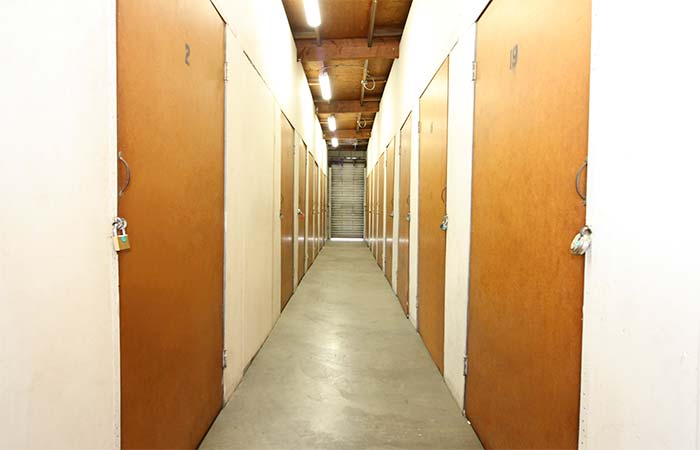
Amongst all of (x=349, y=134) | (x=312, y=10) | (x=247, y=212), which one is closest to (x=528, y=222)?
(x=247, y=212)

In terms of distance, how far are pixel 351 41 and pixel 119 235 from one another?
505 centimetres

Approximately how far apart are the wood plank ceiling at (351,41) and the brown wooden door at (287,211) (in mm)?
1441

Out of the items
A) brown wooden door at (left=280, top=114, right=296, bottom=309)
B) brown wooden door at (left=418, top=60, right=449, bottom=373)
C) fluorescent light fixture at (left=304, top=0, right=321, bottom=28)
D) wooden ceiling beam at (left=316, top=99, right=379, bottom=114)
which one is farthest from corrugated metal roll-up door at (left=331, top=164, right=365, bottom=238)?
brown wooden door at (left=418, top=60, right=449, bottom=373)

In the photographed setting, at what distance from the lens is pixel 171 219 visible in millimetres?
1474

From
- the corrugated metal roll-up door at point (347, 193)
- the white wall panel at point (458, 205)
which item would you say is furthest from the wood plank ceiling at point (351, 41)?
the corrugated metal roll-up door at point (347, 193)

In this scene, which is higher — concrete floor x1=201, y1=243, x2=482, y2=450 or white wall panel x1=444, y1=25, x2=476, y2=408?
white wall panel x1=444, y1=25, x2=476, y2=408

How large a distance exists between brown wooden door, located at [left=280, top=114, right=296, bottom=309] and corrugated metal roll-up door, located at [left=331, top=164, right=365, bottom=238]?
9.30m

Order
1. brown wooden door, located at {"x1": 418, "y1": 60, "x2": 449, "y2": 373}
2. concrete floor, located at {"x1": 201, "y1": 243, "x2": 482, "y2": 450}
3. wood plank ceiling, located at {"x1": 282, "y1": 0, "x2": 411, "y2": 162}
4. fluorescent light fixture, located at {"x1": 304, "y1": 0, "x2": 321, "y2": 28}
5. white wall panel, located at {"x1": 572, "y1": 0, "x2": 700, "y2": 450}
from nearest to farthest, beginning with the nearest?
white wall panel, located at {"x1": 572, "y1": 0, "x2": 700, "y2": 450} < concrete floor, located at {"x1": 201, "y1": 243, "x2": 482, "y2": 450} < brown wooden door, located at {"x1": 418, "y1": 60, "x2": 449, "y2": 373} < fluorescent light fixture, located at {"x1": 304, "y1": 0, "x2": 321, "y2": 28} < wood plank ceiling, located at {"x1": 282, "y1": 0, "x2": 411, "y2": 162}

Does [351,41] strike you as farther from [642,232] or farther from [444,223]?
[642,232]

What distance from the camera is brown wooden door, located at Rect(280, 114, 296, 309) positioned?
4.01 m

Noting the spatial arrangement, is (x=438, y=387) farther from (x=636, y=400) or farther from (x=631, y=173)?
(x=631, y=173)

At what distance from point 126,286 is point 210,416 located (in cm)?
116

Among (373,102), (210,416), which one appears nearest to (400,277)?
(210,416)

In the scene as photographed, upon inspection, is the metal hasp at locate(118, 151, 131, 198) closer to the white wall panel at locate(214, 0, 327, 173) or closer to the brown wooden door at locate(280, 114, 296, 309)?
the white wall panel at locate(214, 0, 327, 173)
